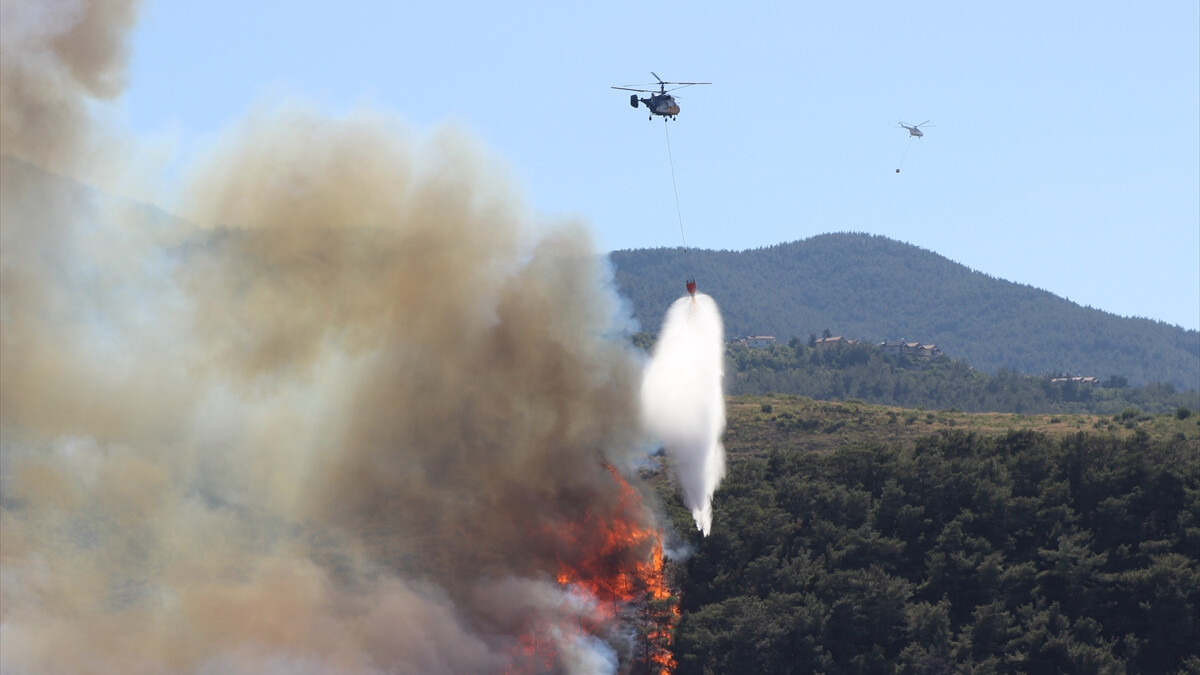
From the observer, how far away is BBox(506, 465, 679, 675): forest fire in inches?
2402

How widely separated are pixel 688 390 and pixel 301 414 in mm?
19478

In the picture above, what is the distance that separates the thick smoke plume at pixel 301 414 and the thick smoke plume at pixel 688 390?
4.57ft

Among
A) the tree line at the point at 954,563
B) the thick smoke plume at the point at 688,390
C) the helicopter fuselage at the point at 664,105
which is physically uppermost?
the helicopter fuselage at the point at 664,105

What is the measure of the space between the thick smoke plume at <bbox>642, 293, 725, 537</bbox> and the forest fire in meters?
3.23

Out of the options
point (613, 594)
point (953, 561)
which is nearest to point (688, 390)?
point (613, 594)

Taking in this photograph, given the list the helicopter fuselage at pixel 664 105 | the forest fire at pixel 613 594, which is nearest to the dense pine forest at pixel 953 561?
the forest fire at pixel 613 594

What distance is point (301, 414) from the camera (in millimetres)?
67125

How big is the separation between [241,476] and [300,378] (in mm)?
6389

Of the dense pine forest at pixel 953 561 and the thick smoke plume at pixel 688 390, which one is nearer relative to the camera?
the dense pine forest at pixel 953 561

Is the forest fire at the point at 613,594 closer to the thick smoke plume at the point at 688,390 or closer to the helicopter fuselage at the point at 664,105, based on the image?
the thick smoke plume at the point at 688,390

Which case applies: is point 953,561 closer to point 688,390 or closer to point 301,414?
point 688,390

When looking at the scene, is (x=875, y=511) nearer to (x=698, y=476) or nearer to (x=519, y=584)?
(x=698, y=476)

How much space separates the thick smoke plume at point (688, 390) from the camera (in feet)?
212

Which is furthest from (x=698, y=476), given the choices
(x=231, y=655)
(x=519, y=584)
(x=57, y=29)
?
(x=57, y=29)
